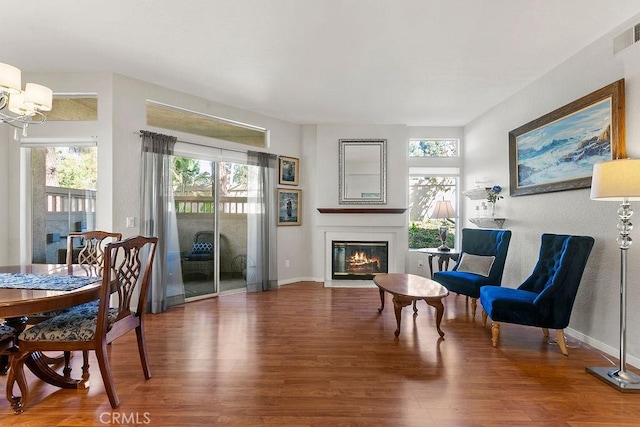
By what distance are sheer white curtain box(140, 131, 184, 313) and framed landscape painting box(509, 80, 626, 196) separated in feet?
14.9

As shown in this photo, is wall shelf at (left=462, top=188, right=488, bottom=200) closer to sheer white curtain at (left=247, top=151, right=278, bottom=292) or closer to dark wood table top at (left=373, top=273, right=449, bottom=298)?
dark wood table top at (left=373, top=273, right=449, bottom=298)

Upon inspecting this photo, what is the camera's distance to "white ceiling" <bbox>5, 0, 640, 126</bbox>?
93.6 inches

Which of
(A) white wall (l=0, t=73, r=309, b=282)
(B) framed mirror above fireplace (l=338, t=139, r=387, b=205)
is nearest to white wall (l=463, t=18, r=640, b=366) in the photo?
(B) framed mirror above fireplace (l=338, t=139, r=387, b=205)

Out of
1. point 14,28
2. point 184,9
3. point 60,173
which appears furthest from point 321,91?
point 60,173

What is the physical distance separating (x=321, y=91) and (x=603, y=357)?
4070mm

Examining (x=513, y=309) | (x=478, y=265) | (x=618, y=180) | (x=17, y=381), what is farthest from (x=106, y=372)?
(x=478, y=265)

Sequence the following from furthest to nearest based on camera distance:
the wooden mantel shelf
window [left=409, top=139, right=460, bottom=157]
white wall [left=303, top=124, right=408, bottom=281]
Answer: window [left=409, top=139, right=460, bottom=157]
white wall [left=303, top=124, right=408, bottom=281]
the wooden mantel shelf

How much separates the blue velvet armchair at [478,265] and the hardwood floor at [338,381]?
1.48 feet

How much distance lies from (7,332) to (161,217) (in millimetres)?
2077

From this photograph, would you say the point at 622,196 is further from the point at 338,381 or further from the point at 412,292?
the point at 338,381

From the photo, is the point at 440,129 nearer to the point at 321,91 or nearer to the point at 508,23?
the point at 321,91

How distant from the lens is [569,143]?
3025mm

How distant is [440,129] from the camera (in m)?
5.51

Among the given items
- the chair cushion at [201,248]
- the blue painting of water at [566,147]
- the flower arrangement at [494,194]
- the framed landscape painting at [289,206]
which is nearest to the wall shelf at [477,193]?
the flower arrangement at [494,194]
